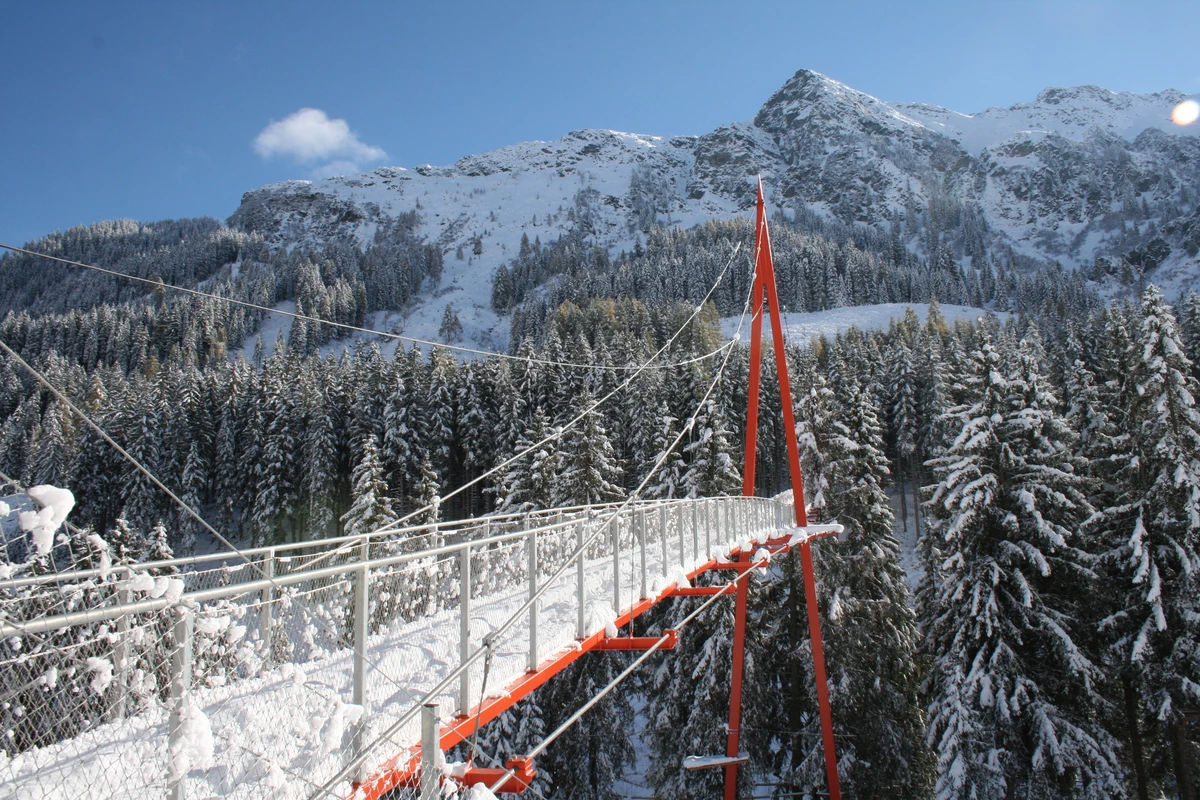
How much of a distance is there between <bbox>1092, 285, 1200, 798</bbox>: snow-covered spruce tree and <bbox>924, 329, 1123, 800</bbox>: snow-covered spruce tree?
973mm

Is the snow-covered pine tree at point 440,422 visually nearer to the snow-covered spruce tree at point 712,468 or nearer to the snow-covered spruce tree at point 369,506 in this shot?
the snow-covered spruce tree at point 369,506

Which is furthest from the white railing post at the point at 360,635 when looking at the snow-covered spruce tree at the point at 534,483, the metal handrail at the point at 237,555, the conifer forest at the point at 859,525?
the snow-covered spruce tree at the point at 534,483

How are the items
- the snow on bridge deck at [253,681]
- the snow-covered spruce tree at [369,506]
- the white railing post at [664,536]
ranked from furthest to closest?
the snow-covered spruce tree at [369,506] < the white railing post at [664,536] < the snow on bridge deck at [253,681]

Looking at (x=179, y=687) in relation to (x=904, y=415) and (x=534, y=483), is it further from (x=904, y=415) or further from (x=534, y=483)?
(x=904, y=415)

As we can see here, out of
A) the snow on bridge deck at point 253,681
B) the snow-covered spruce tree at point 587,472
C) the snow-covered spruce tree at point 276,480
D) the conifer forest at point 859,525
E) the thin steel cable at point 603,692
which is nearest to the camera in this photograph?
the snow on bridge deck at point 253,681

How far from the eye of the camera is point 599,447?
88.6ft

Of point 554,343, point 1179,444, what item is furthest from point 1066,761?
point 554,343

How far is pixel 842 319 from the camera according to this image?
9438 cm

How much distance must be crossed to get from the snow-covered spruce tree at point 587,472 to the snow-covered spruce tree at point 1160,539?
51.8ft

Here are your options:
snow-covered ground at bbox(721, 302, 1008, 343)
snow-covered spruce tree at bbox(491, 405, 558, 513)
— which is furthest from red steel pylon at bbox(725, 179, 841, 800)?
snow-covered ground at bbox(721, 302, 1008, 343)

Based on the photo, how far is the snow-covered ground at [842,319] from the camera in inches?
3374

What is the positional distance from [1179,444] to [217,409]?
57.7 metres

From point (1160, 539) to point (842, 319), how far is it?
8400 centimetres

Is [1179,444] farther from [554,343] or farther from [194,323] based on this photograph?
[194,323]
